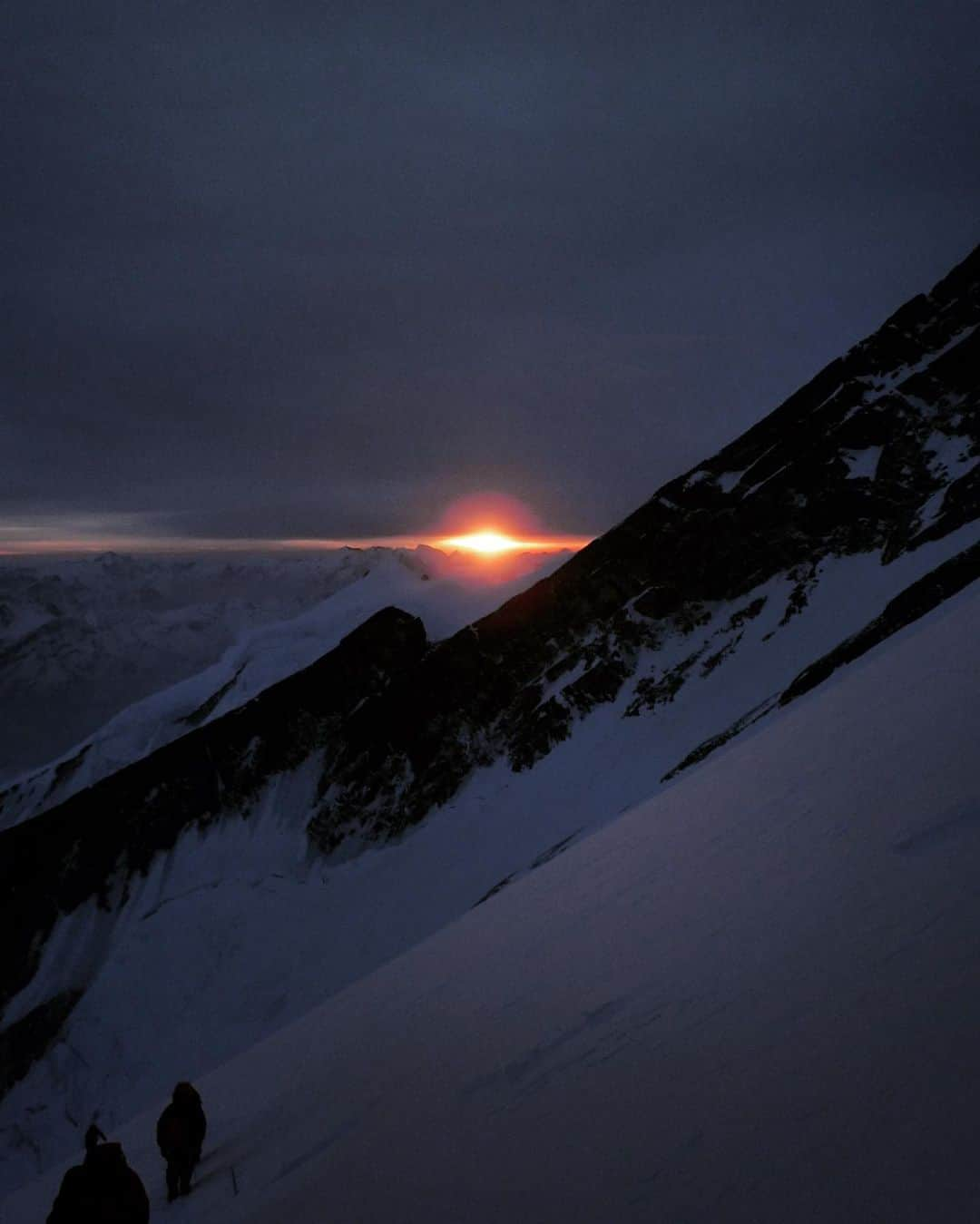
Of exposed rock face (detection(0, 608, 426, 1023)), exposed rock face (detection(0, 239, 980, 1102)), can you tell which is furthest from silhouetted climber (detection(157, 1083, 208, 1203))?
exposed rock face (detection(0, 608, 426, 1023))

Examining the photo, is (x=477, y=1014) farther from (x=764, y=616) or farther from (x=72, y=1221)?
(x=764, y=616)

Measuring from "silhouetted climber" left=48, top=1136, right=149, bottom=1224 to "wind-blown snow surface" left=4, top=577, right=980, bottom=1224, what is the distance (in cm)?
96

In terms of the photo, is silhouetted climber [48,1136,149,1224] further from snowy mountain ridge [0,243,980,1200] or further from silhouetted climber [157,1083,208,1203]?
snowy mountain ridge [0,243,980,1200]

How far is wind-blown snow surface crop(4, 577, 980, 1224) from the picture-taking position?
11.3ft

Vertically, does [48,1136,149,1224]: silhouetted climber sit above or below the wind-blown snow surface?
above

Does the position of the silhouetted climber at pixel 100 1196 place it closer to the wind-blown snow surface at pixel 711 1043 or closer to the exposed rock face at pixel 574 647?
the wind-blown snow surface at pixel 711 1043

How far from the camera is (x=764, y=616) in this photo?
54688 millimetres

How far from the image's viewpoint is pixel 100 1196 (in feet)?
20.2

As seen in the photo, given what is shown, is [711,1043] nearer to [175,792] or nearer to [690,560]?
[690,560]

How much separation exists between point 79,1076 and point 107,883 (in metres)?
17.8

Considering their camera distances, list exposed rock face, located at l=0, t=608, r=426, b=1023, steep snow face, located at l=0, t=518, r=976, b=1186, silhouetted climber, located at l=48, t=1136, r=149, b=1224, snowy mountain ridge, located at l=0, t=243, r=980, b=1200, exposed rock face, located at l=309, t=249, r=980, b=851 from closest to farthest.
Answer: silhouetted climber, located at l=48, t=1136, r=149, b=1224, steep snow face, located at l=0, t=518, r=976, b=1186, snowy mountain ridge, located at l=0, t=243, r=980, b=1200, exposed rock face, located at l=309, t=249, r=980, b=851, exposed rock face, located at l=0, t=608, r=426, b=1023

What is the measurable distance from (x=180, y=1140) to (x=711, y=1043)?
22.8 feet

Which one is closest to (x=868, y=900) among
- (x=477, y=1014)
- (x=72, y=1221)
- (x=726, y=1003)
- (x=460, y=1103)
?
(x=726, y=1003)

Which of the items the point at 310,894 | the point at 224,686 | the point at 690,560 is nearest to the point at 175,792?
the point at 310,894
